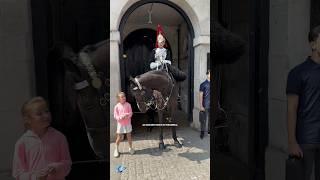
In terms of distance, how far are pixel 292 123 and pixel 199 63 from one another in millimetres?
4361

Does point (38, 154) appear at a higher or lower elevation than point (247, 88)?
lower

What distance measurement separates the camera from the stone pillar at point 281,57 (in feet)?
7.28

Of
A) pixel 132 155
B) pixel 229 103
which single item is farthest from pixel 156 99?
pixel 229 103

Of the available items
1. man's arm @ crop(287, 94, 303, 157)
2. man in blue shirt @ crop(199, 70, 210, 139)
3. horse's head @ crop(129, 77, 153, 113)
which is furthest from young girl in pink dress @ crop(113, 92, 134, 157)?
man's arm @ crop(287, 94, 303, 157)

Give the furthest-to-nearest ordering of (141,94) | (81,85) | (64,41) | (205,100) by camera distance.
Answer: (205,100), (141,94), (81,85), (64,41)

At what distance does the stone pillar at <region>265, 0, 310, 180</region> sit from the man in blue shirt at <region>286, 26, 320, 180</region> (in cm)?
4

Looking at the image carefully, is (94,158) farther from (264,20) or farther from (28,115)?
(264,20)

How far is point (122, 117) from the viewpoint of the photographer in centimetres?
554

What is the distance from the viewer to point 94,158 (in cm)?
242

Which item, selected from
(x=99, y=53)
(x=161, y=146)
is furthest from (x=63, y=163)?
(x=161, y=146)

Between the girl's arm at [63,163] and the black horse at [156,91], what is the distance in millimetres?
3102

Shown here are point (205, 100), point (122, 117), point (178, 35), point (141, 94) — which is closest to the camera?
point (141, 94)

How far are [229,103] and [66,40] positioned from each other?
3.81ft

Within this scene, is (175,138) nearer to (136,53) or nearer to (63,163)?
(136,53)
